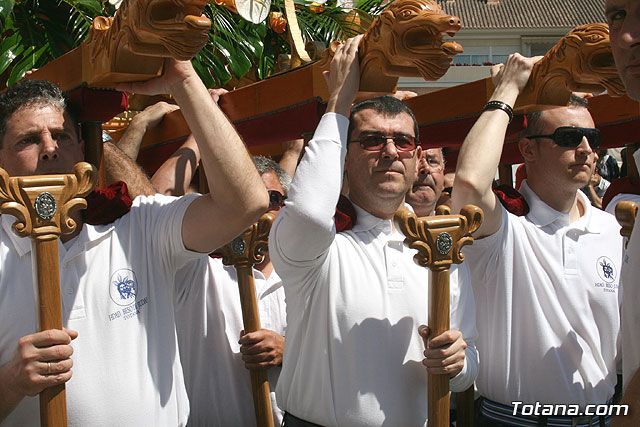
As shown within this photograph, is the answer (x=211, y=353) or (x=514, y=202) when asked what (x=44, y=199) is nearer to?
(x=211, y=353)

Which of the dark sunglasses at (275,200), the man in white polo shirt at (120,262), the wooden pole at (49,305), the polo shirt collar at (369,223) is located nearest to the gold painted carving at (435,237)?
the polo shirt collar at (369,223)

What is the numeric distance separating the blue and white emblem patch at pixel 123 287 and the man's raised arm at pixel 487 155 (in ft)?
3.49

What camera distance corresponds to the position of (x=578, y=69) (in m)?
2.31

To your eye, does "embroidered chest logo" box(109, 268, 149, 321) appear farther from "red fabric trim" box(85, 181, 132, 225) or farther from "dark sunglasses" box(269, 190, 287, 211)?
"dark sunglasses" box(269, 190, 287, 211)

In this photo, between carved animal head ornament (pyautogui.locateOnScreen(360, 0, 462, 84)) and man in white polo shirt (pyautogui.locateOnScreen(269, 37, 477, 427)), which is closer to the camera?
carved animal head ornament (pyautogui.locateOnScreen(360, 0, 462, 84))

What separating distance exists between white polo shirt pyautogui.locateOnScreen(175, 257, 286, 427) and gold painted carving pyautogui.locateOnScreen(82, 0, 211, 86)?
2.71ft

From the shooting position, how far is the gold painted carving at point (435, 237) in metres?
2.03

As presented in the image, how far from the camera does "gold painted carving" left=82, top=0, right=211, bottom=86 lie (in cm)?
179

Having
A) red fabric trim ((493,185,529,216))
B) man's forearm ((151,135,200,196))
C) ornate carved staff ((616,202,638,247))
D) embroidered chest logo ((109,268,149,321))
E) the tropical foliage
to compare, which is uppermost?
the tropical foliage

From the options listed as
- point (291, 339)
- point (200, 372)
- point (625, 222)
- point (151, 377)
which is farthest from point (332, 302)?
point (625, 222)

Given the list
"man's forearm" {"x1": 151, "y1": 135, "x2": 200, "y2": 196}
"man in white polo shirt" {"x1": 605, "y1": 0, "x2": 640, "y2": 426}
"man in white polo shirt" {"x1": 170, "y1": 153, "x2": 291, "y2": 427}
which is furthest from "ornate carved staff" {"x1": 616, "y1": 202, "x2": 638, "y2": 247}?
"man's forearm" {"x1": 151, "y1": 135, "x2": 200, "y2": 196}

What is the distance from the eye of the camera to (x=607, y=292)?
267 centimetres

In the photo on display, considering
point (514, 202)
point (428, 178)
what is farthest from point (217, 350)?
point (428, 178)

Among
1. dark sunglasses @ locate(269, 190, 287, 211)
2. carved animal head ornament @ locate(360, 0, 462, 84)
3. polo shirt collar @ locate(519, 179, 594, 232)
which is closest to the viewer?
carved animal head ornament @ locate(360, 0, 462, 84)
